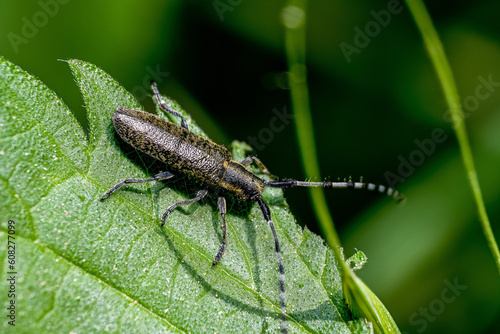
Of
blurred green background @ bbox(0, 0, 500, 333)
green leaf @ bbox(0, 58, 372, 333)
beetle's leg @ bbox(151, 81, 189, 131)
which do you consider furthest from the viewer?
blurred green background @ bbox(0, 0, 500, 333)

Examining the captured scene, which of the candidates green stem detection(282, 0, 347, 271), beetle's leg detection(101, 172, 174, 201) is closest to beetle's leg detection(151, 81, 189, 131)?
beetle's leg detection(101, 172, 174, 201)

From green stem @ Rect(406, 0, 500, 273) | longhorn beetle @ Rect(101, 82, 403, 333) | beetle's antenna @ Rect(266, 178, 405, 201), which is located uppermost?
green stem @ Rect(406, 0, 500, 273)

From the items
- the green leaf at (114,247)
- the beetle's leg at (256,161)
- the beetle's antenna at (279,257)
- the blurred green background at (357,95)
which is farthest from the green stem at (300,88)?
the green leaf at (114,247)

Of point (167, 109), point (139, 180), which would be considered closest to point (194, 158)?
point (167, 109)

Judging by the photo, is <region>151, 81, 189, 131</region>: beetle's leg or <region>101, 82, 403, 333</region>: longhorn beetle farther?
<region>151, 81, 189, 131</region>: beetle's leg

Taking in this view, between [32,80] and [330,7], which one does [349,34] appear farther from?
[32,80]

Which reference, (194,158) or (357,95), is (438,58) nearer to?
(357,95)

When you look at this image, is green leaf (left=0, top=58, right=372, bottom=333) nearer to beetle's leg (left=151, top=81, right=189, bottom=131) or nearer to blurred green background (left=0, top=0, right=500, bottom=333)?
beetle's leg (left=151, top=81, right=189, bottom=131)

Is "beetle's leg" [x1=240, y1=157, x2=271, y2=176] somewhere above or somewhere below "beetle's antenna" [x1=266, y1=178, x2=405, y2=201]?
below
